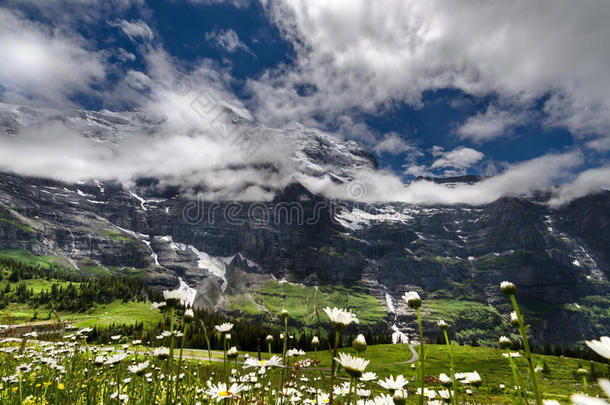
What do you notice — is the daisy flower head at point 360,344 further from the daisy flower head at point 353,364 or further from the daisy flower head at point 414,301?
the daisy flower head at point 414,301

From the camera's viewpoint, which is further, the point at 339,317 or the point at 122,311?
the point at 122,311

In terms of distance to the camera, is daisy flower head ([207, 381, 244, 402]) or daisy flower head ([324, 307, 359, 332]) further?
daisy flower head ([207, 381, 244, 402])

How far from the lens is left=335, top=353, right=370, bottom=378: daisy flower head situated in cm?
319

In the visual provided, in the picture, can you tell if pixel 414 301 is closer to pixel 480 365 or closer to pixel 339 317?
pixel 339 317

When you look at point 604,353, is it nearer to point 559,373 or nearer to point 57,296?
point 559,373

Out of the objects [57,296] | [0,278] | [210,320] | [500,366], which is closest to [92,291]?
[57,296]

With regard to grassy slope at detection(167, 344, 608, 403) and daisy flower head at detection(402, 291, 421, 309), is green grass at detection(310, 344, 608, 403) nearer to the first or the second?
grassy slope at detection(167, 344, 608, 403)

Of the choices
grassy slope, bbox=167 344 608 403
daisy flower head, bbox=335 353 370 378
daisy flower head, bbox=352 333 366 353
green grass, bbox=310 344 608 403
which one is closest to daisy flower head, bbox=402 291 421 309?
daisy flower head, bbox=352 333 366 353

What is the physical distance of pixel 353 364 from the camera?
3.33 meters

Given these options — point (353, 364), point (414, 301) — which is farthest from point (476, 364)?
point (353, 364)

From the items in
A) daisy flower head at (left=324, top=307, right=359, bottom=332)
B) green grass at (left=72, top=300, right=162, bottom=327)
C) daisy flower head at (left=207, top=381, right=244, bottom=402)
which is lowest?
green grass at (left=72, top=300, right=162, bottom=327)

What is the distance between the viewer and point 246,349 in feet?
227

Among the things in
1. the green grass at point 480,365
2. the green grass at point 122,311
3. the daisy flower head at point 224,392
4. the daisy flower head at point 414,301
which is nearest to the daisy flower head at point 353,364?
Result: the daisy flower head at point 414,301

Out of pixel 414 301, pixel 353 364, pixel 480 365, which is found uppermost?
pixel 414 301
